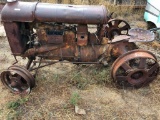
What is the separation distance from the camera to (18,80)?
12.0 ft

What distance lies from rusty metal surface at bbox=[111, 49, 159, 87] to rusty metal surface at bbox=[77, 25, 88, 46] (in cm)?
63

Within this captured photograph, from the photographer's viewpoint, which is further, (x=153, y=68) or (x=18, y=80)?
(x=153, y=68)

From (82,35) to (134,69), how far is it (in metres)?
1.04

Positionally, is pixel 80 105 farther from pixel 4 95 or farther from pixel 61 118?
pixel 4 95

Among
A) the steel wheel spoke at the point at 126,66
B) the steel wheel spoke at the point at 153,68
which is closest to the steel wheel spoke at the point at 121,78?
the steel wheel spoke at the point at 126,66

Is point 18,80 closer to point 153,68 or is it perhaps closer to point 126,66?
point 126,66

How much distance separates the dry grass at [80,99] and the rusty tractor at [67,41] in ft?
0.65

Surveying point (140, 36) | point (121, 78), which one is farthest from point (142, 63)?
point (140, 36)

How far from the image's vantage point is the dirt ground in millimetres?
3441

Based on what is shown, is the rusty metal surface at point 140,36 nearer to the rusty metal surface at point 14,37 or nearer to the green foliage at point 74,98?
the green foliage at point 74,98

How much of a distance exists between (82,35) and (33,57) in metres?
1.03

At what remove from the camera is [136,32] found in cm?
403

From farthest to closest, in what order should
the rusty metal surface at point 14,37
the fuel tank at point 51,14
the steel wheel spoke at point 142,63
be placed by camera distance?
the steel wheel spoke at point 142,63, the rusty metal surface at point 14,37, the fuel tank at point 51,14

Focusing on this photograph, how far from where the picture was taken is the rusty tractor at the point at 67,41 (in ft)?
11.2
